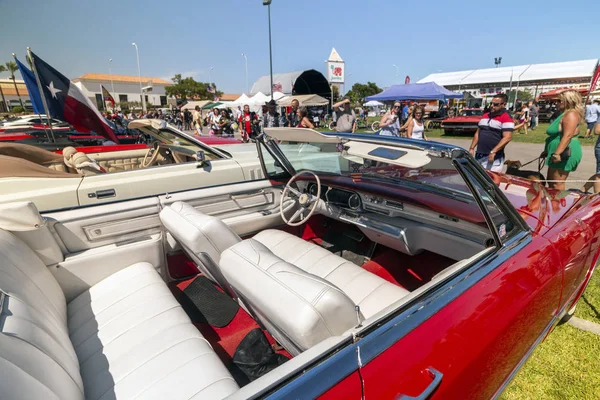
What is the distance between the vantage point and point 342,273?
2.07 meters

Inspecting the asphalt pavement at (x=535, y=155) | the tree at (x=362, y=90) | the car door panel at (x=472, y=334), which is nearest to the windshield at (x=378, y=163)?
the car door panel at (x=472, y=334)

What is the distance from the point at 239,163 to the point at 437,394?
10.8ft

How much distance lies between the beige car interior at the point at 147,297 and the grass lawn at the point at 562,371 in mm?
851

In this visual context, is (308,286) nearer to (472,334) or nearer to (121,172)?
(472,334)

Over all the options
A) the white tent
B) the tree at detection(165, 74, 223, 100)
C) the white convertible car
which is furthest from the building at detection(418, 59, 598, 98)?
the tree at detection(165, 74, 223, 100)

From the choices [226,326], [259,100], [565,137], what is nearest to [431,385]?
[226,326]

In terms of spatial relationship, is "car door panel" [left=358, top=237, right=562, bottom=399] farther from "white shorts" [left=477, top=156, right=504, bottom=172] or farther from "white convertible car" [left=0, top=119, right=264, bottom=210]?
"white shorts" [left=477, top=156, right=504, bottom=172]

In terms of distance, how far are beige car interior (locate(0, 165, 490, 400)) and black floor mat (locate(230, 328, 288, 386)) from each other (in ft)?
0.77

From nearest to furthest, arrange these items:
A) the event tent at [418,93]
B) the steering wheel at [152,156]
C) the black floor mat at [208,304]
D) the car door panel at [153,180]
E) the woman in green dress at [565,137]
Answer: the black floor mat at [208,304], the car door panel at [153,180], the woman in green dress at [565,137], the steering wheel at [152,156], the event tent at [418,93]

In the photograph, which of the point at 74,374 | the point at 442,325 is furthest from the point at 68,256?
the point at 442,325

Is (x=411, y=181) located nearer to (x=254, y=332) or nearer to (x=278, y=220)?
(x=278, y=220)

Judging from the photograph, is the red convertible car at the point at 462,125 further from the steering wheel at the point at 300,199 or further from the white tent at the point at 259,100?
the steering wheel at the point at 300,199

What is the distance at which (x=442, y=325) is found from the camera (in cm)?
115

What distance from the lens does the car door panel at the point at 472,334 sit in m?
1.01
